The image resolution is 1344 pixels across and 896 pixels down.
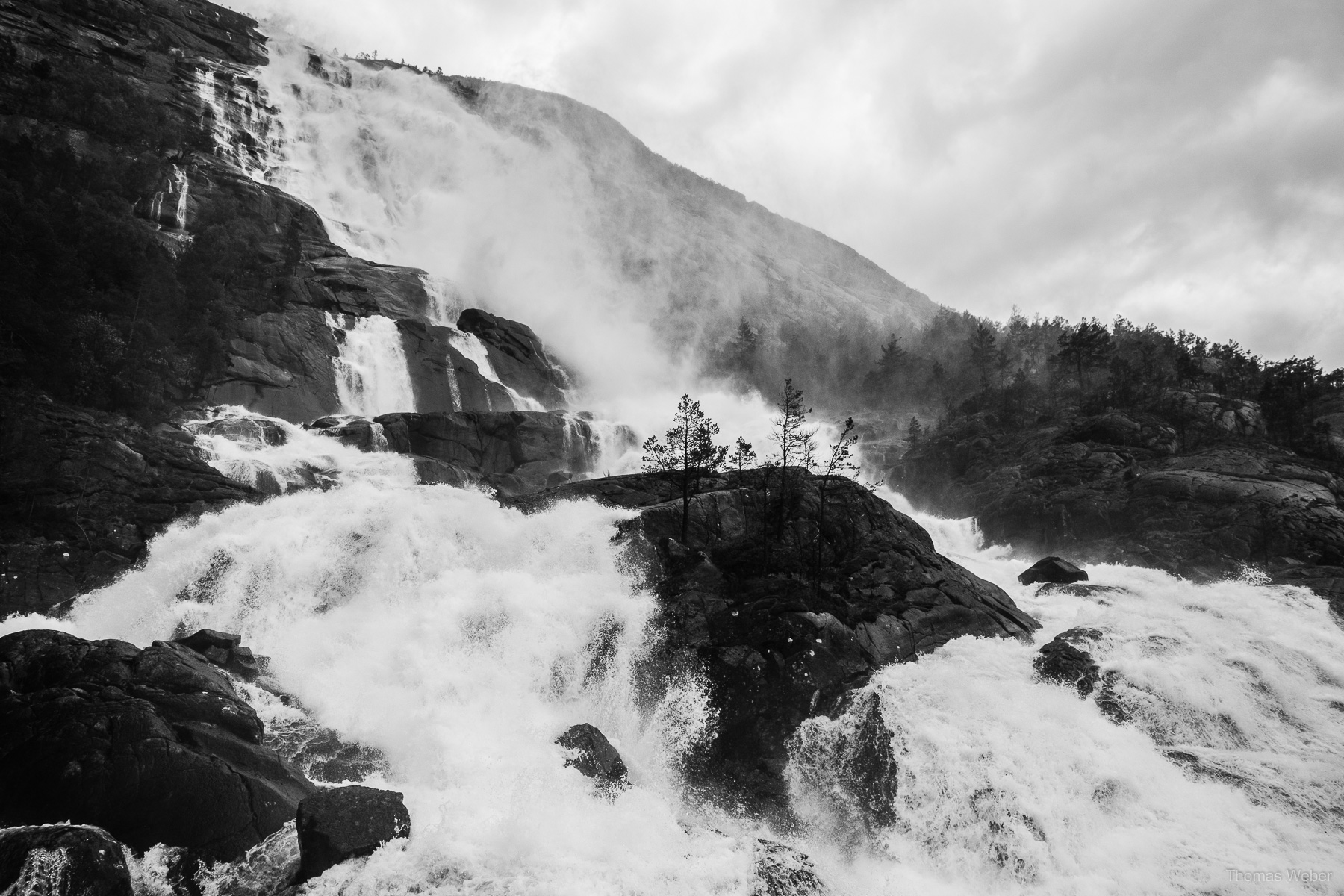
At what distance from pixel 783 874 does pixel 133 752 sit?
570 inches

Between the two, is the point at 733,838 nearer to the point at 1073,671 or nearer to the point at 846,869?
the point at 846,869

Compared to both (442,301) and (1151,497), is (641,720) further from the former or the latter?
(442,301)

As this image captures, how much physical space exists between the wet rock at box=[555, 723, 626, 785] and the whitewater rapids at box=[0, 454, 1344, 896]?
1.53 ft

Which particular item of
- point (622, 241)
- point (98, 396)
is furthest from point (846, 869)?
point (622, 241)

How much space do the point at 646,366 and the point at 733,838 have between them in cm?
7566

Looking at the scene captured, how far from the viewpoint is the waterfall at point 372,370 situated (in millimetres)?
51188

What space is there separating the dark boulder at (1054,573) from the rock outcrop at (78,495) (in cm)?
4003

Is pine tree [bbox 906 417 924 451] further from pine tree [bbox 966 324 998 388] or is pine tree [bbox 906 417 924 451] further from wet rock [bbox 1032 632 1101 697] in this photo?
wet rock [bbox 1032 632 1101 697]

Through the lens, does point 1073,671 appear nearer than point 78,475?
Yes

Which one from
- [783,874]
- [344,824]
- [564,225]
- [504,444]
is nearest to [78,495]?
[344,824]

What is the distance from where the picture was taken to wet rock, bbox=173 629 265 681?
20812 mm

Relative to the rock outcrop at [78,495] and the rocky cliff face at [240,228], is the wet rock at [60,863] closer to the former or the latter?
the rock outcrop at [78,495]

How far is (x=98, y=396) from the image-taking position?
109ft

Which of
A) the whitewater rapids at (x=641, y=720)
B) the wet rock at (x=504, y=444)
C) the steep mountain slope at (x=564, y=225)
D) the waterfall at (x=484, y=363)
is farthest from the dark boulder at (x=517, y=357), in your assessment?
the whitewater rapids at (x=641, y=720)
